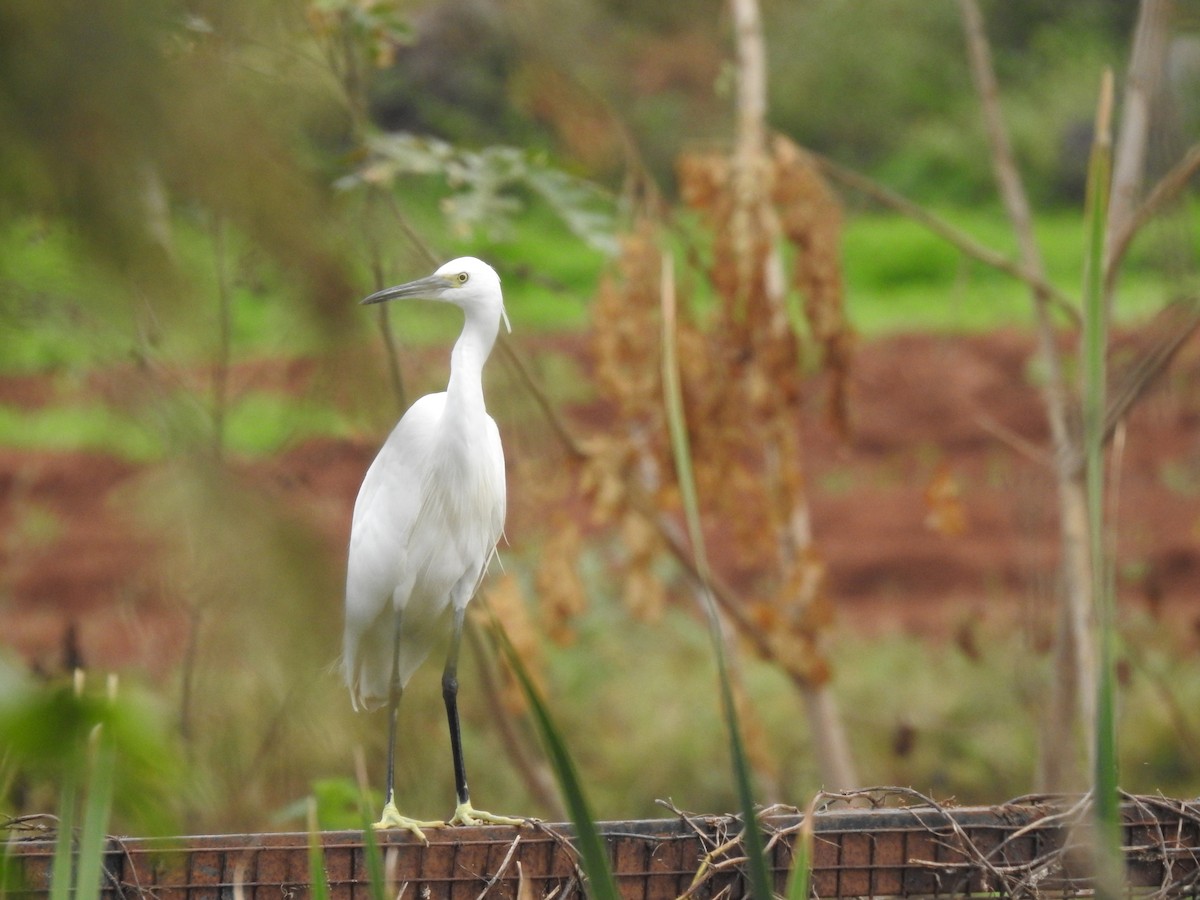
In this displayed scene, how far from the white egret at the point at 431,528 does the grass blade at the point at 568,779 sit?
3.03 ft

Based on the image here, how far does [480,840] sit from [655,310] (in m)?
1.61

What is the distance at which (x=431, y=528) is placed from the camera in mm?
1713

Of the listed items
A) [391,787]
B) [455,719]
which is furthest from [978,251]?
[391,787]

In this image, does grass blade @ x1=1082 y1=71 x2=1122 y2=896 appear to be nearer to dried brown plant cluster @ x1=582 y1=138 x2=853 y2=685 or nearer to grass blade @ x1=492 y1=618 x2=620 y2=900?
grass blade @ x1=492 y1=618 x2=620 y2=900

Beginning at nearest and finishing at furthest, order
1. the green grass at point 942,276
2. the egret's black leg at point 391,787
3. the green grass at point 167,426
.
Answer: the green grass at point 167,426 < the egret's black leg at point 391,787 < the green grass at point 942,276

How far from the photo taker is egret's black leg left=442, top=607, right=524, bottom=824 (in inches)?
61.7

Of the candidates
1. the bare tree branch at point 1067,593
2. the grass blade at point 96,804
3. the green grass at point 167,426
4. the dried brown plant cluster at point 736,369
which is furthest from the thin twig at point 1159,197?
the grass blade at point 96,804

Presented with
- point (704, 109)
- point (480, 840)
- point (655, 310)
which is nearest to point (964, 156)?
point (704, 109)

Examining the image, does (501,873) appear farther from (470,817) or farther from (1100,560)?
(1100,560)

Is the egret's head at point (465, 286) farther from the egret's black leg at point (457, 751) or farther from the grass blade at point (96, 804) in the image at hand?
the grass blade at point (96, 804)

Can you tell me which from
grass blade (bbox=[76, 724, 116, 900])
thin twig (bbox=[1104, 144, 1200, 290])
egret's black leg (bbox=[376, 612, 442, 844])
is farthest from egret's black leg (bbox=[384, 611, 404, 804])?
thin twig (bbox=[1104, 144, 1200, 290])

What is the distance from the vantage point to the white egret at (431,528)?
1.59 metres

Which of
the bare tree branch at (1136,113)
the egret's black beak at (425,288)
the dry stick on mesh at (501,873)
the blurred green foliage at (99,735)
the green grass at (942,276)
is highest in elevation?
the green grass at (942,276)

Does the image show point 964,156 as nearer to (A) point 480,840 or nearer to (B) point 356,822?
(B) point 356,822
